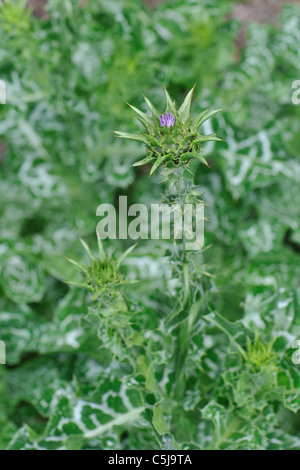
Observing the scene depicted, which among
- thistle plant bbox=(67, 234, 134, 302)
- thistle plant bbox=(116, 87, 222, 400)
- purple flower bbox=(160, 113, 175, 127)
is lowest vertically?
thistle plant bbox=(67, 234, 134, 302)

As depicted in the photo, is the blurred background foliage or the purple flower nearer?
the purple flower

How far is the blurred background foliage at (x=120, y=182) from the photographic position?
180cm

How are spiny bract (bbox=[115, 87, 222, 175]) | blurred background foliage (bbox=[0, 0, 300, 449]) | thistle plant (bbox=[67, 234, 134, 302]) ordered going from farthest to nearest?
blurred background foliage (bbox=[0, 0, 300, 449]) < thistle plant (bbox=[67, 234, 134, 302]) < spiny bract (bbox=[115, 87, 222, 175])

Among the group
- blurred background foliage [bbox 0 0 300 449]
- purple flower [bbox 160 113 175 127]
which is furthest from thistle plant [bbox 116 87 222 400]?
blurred background foliage [bbox 0 0 300 449]

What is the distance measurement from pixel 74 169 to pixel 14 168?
0.30 meters

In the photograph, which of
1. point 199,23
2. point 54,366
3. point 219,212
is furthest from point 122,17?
point 54,366

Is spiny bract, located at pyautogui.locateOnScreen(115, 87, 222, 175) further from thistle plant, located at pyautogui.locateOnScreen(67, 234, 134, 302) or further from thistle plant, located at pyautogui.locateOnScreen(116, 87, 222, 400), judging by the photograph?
thistle plant, located at pyautogui.locateOnScreen(67, 234, 134, 302)

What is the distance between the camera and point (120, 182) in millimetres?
2275

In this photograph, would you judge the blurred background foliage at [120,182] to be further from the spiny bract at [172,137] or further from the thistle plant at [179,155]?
the spiny bract at [172,137]

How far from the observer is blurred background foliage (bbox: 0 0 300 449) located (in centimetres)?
180

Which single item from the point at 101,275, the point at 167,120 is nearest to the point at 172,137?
the point at 167,120

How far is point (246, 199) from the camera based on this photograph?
2418mm

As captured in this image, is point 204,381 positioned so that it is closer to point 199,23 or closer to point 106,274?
point 106,274

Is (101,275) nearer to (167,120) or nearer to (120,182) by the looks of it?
(167,120)
